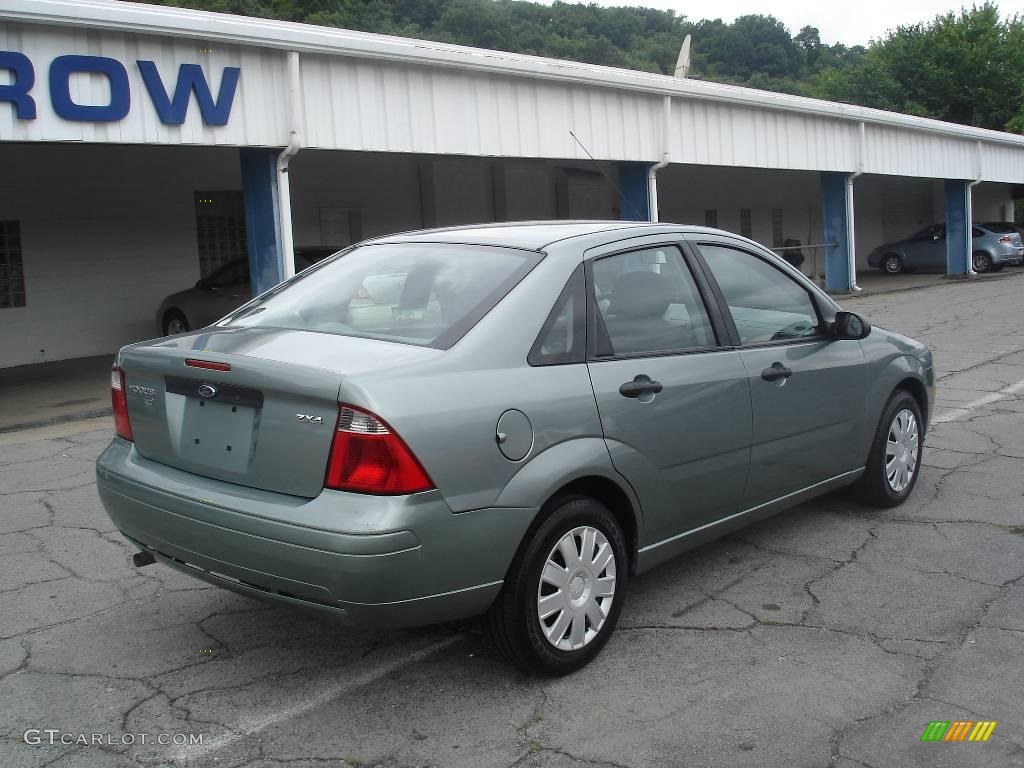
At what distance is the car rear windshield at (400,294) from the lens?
365 cm

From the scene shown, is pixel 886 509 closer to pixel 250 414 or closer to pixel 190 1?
pixel 250 414

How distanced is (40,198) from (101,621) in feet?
40.7

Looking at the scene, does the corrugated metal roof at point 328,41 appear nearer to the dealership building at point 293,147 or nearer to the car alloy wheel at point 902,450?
the dealership building at point 293,147

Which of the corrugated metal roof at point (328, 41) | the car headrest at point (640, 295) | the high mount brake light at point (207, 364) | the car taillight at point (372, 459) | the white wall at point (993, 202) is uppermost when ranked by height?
the corrugated metal roof at point (328, 41)

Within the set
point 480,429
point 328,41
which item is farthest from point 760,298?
point 328,41

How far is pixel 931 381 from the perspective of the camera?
592 cm

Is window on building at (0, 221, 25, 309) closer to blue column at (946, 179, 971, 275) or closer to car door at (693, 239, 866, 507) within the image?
car door at (693, 239, 866, 507)

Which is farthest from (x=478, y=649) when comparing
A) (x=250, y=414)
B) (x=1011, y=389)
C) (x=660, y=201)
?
(x=660, y=201)

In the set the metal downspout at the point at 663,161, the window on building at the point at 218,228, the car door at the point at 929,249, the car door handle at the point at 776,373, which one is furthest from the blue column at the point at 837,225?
the car door handle at the point at 776,373

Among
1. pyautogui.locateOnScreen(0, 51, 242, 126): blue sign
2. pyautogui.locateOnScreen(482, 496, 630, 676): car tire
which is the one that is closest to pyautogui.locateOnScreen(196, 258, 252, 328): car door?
pyautogui.locateOnScreen(0, 51, 242, 126): blue sign

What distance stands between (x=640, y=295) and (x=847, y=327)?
1415 millimetres

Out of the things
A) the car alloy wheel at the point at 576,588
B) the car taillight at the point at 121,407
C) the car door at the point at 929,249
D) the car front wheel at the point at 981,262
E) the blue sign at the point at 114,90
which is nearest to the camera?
the car alloy wheel at the point at 576,588

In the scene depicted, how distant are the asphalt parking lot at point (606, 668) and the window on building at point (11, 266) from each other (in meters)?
10.5

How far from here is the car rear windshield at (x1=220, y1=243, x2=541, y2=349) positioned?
3.65 meters
